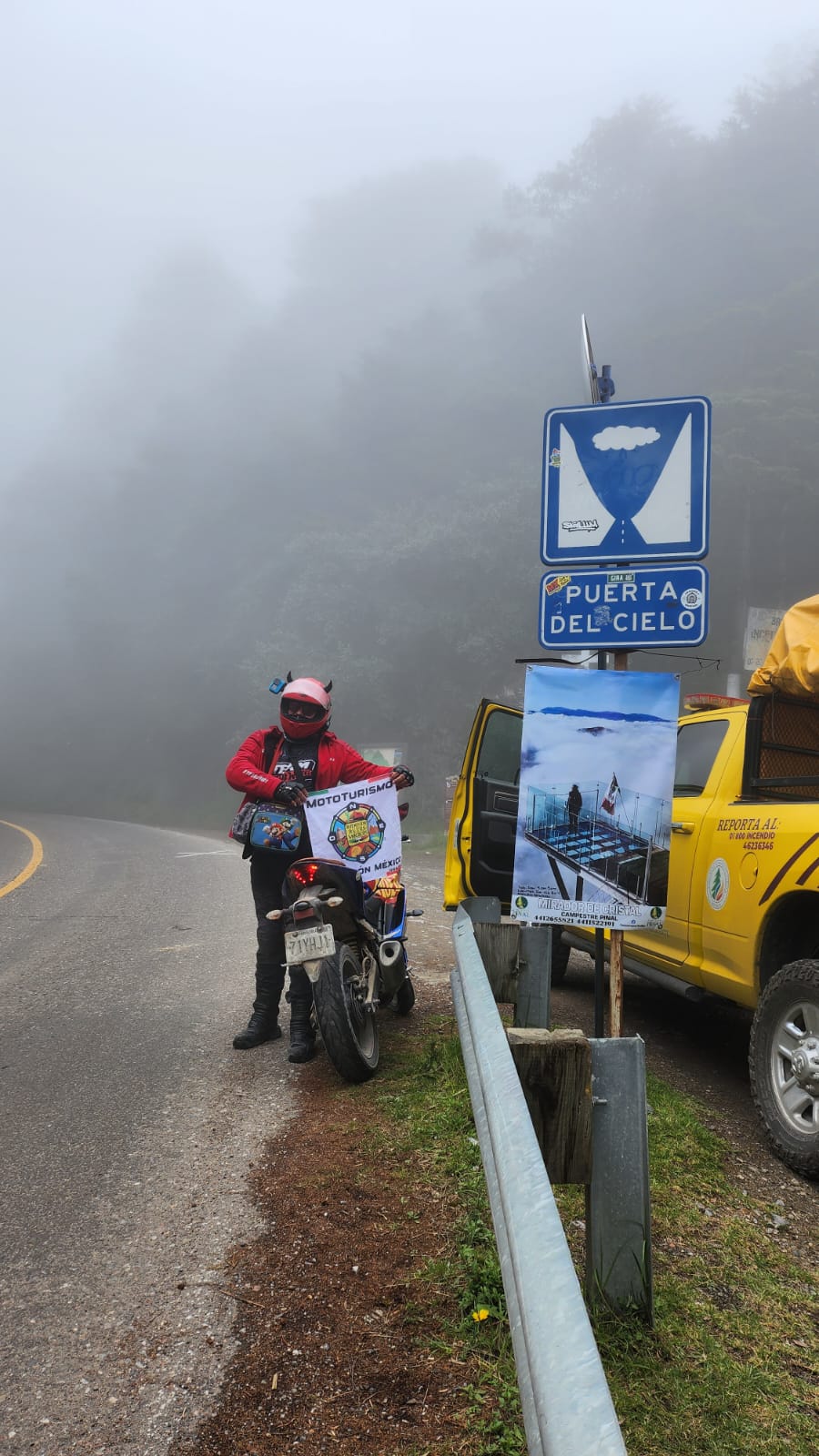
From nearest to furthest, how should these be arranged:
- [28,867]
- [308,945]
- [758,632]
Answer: [308,945], [758,632], [28,867]

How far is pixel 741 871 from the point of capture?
183 inches

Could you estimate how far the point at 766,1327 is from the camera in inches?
110

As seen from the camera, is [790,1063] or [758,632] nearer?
[790,1063]

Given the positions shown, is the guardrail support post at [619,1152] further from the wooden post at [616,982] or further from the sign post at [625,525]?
the sign post at [625,525]

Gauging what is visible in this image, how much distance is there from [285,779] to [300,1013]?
4.01ft

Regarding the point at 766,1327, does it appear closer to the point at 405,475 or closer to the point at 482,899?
the point at 482,899

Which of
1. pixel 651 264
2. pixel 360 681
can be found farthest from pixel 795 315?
pixel 360 681

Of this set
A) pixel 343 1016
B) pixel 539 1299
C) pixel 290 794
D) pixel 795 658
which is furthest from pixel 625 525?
pixel 539 1299

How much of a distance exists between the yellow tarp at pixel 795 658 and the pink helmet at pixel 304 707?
7.22 feet

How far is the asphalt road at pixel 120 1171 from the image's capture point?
7.97 feet

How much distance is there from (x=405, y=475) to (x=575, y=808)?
55.2 m

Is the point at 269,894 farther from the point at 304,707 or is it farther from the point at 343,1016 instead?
the point at 343,1016

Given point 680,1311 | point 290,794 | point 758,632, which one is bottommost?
point 680,1311

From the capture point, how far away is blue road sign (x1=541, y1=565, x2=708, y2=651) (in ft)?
13.1
